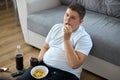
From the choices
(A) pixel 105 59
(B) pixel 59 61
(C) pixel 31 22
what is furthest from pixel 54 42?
(C) pixel 31 22

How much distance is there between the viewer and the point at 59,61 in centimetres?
151

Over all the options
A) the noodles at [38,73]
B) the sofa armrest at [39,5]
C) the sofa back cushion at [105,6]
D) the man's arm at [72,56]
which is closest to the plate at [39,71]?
the noodles at [38,73]

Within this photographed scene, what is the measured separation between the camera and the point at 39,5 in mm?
2387

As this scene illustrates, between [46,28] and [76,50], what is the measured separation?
761 millimetres

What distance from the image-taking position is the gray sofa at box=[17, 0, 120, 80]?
1.75m

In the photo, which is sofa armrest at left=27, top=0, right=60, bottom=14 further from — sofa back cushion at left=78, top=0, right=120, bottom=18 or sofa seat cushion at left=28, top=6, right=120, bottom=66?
sofa back cushion at left=78, top=0, right=120, bottom=18

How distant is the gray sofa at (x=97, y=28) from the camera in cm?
175

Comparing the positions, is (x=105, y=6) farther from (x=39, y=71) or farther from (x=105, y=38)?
(x=39, y=71)

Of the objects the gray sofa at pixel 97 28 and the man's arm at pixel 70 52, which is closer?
the man's arm at pixel 70 52

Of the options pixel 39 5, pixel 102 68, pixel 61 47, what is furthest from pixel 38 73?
pixel 39 5

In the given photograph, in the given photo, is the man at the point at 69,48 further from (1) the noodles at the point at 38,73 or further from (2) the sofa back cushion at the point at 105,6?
(2) the sofa back cushion at the point at 105,6

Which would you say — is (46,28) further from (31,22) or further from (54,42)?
(54,42)

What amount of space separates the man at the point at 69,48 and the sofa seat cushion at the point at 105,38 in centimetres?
30

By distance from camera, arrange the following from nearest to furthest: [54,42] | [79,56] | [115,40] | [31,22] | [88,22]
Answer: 1. [79,56]
2. [54,42]
3. [115,40]
4. [88,22]
5. [31,22]
